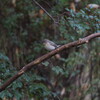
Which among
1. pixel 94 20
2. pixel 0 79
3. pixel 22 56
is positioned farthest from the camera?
pixel 22 56

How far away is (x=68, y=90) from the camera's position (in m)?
3.98

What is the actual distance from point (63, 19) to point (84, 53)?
82.2 inches

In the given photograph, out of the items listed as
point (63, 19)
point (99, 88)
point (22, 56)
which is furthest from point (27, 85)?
point (99, 88)

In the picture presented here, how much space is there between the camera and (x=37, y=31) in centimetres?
388

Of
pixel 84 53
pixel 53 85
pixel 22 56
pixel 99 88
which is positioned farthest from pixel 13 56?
pixel 99 88

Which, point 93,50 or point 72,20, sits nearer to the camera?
point 72,20

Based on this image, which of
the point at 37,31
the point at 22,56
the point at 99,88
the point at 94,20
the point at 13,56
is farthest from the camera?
the point at 99,88

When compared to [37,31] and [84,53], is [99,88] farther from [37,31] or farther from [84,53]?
[37,31]

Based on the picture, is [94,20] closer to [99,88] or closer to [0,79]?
[0,79]

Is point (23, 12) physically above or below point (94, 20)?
below

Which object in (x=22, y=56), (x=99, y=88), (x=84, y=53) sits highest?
(x=22, y=56)

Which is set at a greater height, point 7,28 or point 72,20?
point 72,20

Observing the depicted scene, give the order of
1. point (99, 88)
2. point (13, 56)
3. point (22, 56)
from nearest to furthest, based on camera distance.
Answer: point (22, 56) < point (13, 56) < point (99, 88)

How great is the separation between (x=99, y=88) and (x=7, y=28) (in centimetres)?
187
